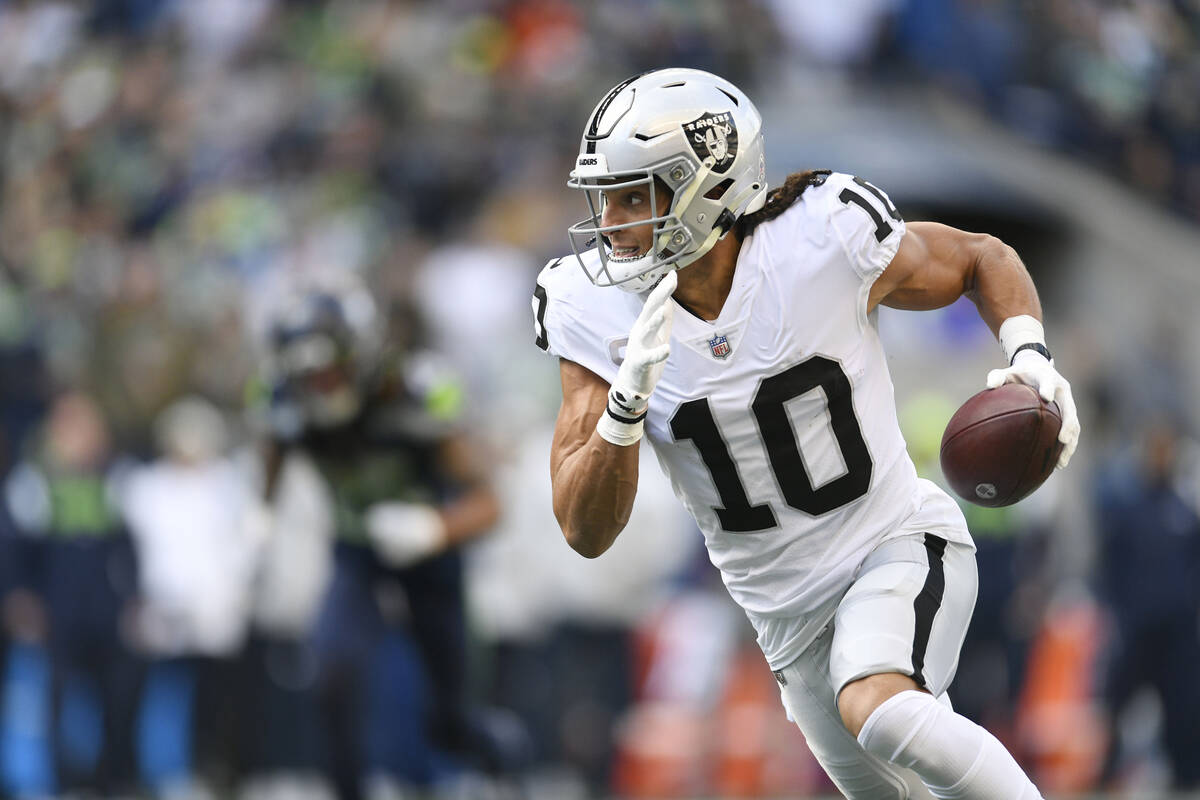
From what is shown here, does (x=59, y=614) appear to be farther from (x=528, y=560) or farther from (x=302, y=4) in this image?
(x=302, y=4)

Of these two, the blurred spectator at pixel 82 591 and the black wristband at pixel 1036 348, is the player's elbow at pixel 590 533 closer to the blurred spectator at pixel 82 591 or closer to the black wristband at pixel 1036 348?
the black wristband at pixel 1036 348

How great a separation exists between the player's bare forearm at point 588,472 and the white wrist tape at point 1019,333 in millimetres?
810

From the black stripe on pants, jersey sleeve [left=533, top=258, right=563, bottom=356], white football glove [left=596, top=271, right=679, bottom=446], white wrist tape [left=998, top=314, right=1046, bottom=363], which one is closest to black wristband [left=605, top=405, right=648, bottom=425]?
white football glove [left=596, top=271, right=679, bottom=446]

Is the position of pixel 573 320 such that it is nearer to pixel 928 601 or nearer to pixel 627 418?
pixel 627 418

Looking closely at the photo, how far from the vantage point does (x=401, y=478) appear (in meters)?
6.32

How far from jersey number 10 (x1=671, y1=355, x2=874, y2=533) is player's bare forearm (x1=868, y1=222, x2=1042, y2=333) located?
0.73 feet

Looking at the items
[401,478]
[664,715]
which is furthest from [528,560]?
[401,478]

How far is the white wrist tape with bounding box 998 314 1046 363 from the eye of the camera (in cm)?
352

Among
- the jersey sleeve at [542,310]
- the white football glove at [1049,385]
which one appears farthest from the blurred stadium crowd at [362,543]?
the white football glove at [1049,385]

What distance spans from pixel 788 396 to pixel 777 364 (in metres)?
0.07

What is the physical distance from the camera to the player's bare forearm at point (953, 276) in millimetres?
3570

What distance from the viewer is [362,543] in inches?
246

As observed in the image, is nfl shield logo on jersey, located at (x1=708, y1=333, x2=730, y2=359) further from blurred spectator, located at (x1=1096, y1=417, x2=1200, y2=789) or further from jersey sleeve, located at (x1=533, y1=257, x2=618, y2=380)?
blurred spectator, located at (x1=1096, y1=417, x2=1200, y2=789)

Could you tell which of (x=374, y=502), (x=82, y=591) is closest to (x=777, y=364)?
(x=374, y=502)
